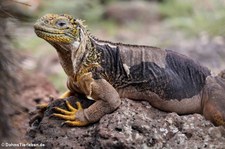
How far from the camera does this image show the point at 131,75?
643cm

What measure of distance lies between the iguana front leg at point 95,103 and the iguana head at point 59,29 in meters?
0.52

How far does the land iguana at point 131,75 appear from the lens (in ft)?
20.3

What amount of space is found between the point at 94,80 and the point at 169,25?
1219cm

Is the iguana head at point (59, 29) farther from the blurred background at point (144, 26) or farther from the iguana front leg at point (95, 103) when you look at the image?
the blurred background at point (144, 26)

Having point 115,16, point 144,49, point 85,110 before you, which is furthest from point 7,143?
point 115,16

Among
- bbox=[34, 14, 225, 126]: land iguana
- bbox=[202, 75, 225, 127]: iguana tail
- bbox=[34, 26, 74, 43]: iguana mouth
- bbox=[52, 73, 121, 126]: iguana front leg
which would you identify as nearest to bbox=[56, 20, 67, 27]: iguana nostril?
bbox=[34, 14, 225, 126]: land iguana

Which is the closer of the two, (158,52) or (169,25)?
(158,52)

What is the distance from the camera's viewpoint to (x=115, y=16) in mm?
20453

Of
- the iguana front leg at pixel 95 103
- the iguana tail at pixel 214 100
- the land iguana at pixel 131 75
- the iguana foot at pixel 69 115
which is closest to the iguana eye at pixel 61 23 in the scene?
the land iguana at pixel 131 75

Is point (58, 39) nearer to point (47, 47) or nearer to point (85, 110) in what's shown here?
point (85, 110)

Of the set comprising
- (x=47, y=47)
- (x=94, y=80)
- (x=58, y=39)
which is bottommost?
(x=47, y=47)

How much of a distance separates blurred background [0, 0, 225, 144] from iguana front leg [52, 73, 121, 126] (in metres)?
1.12

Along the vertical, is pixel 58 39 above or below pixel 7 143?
above

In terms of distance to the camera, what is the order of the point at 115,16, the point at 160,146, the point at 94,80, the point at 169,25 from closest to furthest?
1. the point at 160,146
2. the point at 94,80
3. the point at 169,25
4. the point at 115,16
